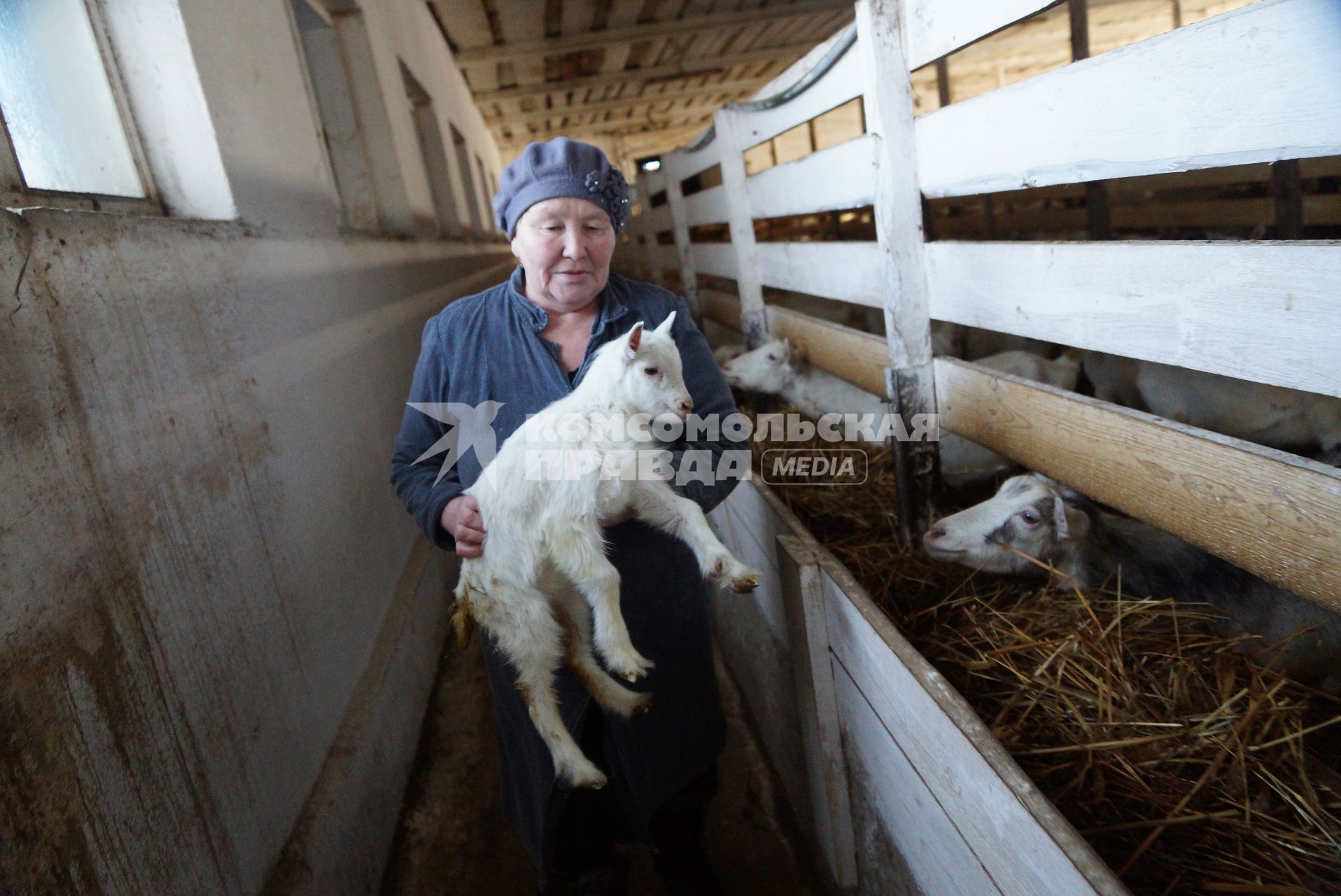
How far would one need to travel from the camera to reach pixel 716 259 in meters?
5.59

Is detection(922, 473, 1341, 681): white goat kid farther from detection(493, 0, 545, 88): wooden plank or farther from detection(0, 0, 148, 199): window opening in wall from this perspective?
detection(493, 0, 545, 88): wooden plank

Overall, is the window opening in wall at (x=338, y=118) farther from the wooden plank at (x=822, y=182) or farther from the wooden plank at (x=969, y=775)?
the wooden plank at (x=969, y=775)

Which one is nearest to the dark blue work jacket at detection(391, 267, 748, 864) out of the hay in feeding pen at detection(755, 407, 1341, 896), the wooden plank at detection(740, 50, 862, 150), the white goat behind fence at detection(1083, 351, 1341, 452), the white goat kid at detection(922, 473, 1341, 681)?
the hay in feeding pen at detection(755, 407, 1341, 896)

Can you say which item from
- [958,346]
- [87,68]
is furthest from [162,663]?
[958,346]

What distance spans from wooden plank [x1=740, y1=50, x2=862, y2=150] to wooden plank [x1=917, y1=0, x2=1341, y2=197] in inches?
33.1

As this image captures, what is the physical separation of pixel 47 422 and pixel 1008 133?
210 centimetres

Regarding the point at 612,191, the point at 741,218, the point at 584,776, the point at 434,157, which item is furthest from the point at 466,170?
the point at 584,776

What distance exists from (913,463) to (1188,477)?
45.3 inches

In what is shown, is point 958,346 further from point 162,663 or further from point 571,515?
point 162,663

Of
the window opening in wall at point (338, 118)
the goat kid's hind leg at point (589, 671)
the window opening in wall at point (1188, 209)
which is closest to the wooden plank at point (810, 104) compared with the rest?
the window opening in wall at point (1188, 209)

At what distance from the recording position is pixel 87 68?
203cm

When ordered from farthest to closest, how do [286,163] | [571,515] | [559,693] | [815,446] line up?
[815,446], [286,163], [559,693], [571,515]

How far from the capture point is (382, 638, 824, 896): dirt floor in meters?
2.65

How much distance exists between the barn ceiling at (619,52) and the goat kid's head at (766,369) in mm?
4993
